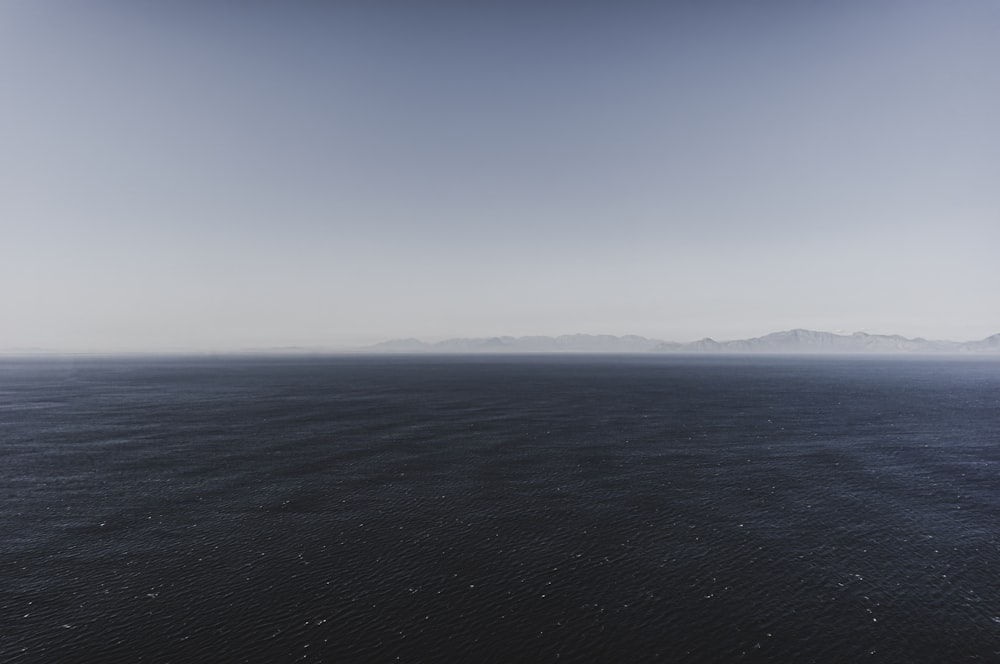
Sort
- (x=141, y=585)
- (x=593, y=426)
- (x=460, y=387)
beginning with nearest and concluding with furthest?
(x=141, y=585) → (x=593, y=426) → (x=460, y=387)

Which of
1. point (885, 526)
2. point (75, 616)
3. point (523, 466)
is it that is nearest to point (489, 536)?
point (523, 466)

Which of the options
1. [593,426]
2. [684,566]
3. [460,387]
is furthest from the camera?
[460,387]

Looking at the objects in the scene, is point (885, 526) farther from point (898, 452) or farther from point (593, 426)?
point (593, 426)

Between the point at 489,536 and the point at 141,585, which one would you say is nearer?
the point at 141,585

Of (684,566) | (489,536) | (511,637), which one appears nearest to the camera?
(511,637)

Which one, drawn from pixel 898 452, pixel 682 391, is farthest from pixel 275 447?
pixel 682 391

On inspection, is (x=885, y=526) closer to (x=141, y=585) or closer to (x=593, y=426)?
(x=593, y=426)
